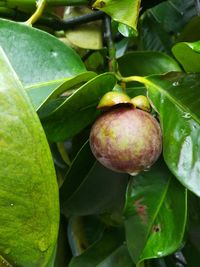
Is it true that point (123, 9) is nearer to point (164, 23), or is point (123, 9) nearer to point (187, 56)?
point (187, 56)

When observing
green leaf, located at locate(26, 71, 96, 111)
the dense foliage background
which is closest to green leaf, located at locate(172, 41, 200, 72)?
the dense foliage background

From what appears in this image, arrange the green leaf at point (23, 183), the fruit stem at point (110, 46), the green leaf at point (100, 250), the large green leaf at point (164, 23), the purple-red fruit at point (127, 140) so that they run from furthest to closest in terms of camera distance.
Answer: the large green leaf at point (164, 23), the green leaf at point (100, 250), the fruit stem at point (110, 46), the purple-red fruit at point (127, 140), the green leaf at point (23, 183)

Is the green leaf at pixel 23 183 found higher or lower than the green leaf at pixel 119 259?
higher

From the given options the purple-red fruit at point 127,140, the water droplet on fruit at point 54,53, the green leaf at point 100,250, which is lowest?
the green leaf at point 100,250

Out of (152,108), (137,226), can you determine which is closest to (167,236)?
(137,226)

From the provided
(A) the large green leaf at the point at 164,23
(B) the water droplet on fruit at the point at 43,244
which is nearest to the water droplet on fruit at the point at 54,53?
(B) the water droplet on fruit at the point at 43,244

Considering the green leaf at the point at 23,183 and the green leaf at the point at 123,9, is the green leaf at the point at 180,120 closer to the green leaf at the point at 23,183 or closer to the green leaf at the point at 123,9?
the green leaf at the point at 123,9

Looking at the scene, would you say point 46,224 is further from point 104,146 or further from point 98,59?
point 98,59

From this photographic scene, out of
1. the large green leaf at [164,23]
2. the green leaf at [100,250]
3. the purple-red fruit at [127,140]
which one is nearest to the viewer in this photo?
the purple-red fruit at [127,140]

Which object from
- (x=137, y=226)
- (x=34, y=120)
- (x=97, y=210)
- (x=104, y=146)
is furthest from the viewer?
(x=97, y=210)
